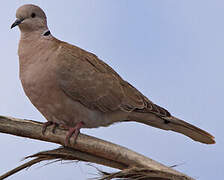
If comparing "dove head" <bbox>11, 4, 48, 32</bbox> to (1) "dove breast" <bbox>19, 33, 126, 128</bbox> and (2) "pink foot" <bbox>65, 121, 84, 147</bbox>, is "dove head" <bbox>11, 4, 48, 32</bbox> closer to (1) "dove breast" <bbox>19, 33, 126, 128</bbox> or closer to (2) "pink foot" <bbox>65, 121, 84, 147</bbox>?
(1) "dove breast" <bbox>19, 33, 126, 128</bbox>

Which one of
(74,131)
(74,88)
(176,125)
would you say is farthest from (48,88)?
(176,125)

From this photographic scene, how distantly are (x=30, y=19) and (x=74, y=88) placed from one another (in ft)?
3.19

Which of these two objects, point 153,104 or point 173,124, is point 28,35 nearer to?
Result: point 153,104

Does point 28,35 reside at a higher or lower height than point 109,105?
higher

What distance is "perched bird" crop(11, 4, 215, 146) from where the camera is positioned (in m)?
3.90

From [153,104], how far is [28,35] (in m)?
1.56

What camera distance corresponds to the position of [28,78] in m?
3.94

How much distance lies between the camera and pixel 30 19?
4.29 m

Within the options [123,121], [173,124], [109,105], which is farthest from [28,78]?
[173,124]

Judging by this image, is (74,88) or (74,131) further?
(74,88)

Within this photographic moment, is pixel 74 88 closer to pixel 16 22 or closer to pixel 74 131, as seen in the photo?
pixel 74 131

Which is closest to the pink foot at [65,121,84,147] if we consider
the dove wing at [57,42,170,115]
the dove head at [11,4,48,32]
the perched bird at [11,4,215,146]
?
the perched bird at [11,4,215,146]

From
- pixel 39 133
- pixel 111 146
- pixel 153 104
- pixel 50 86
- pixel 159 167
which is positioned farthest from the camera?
pixel 153 104

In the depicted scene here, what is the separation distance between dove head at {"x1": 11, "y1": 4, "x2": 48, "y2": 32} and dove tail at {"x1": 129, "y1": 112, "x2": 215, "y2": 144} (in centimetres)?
142
